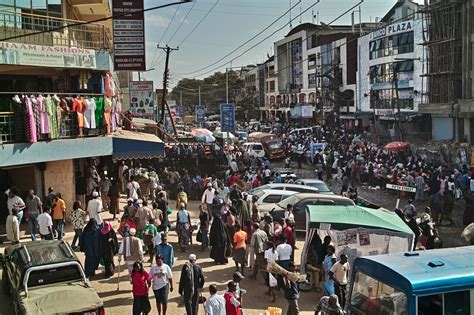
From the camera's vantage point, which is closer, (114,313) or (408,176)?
(114,313)

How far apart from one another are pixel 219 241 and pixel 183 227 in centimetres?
154

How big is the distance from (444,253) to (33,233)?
37.3 feet

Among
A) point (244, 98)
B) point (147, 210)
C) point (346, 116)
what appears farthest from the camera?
point (244, 98)

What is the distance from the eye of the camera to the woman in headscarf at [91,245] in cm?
1312

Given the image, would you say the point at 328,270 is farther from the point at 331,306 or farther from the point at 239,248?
the point at 239,248

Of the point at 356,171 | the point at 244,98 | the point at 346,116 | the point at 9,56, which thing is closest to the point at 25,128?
the point at 9,56

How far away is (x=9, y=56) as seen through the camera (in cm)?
1698

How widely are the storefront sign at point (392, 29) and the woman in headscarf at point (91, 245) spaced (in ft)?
143

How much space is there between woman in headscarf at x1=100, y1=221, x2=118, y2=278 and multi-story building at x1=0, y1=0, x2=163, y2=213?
4448mm

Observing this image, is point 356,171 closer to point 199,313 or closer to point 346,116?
point 199,313

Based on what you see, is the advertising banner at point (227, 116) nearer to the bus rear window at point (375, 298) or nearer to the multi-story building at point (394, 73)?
the bus rear window at point (375, 298)

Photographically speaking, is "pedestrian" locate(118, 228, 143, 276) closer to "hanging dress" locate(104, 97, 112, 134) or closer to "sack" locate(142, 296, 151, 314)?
"sack" locate(142, 296, 151, 314)

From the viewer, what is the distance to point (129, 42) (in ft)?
65.6

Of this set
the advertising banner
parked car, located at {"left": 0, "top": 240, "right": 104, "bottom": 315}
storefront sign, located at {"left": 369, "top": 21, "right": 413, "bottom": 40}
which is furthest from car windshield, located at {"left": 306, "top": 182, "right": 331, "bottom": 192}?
storefront sign, located at {"left": 369, "top": 21, "right": 413, "bottom": 40}
